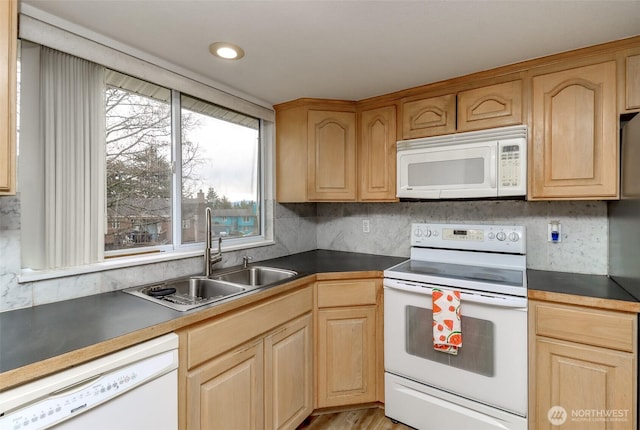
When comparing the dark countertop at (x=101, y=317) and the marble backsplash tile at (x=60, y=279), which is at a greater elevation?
the marble backsplash tile at (x=60, y=279)

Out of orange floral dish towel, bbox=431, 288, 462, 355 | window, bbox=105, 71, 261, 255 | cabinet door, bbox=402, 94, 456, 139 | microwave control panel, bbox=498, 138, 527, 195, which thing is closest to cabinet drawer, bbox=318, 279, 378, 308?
orange floral dish towel, bbox=431, 288, 462, 355

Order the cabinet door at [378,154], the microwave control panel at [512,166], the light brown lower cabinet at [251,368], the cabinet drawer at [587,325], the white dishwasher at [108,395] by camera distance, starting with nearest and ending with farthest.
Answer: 1. the white dishwasher at [108,395]
2. the light brown lower cabinet at [251,368]
3. the cabinet drawer at [587,325]
4. the microwave control panel at [512,166]
5. the cabinet door at [378,154]

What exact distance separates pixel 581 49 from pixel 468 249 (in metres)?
1.27

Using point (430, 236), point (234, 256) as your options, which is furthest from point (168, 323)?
point (430, 236)

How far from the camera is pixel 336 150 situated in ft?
8.07

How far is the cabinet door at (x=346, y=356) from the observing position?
199 cm

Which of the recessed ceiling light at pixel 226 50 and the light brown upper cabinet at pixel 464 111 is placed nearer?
the recessed ceiling light at pixel 226 50

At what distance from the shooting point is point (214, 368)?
1.32m

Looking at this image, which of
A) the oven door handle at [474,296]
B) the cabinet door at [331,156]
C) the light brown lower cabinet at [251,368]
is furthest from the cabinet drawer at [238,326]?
the cabinet door at [331,156]

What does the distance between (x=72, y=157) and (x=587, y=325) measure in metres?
2.52

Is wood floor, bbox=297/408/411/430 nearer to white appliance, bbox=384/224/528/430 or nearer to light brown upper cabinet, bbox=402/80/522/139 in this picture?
white appliance, bbox=384/224/528/430

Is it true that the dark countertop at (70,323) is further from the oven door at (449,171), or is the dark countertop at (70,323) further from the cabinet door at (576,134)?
the cabinet door at (576,134)

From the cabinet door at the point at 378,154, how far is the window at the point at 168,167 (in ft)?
2.98

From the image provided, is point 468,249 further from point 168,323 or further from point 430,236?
point 168,323
